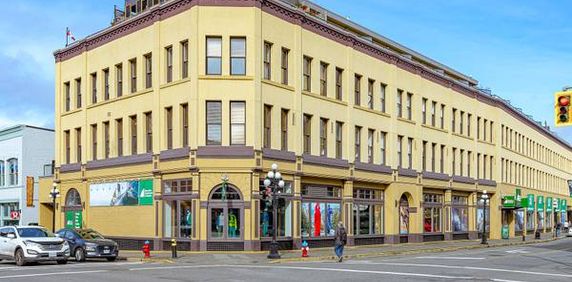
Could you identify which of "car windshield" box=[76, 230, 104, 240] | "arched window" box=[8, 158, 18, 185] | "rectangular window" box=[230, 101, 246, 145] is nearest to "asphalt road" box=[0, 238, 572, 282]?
"car windshield" box=[76, 230, 104, 240]

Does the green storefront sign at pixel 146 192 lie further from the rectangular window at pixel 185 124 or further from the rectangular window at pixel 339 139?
the rectangular window at pixel 339 139

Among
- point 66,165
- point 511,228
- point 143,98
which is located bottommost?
point 511,228

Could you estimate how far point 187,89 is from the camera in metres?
35.6

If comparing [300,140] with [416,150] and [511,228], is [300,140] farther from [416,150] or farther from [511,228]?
[511,228]

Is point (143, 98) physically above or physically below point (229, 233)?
above

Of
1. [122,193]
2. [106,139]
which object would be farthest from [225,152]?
[106,139]

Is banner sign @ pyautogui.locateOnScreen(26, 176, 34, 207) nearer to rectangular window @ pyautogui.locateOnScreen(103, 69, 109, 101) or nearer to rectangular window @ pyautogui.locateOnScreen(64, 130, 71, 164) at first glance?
rectangular window @ pyautogui.locateOnScreen(64, 130, 71, 164)

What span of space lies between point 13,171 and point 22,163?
6.44 ft

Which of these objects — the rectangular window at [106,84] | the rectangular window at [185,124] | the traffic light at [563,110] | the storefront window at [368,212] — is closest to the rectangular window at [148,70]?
the rectangular window at [185,124]

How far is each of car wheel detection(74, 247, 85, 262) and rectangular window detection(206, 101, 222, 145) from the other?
8.34 meters

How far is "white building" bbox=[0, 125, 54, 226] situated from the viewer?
56562mm

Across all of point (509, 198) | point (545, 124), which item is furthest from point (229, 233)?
point (545, 124)

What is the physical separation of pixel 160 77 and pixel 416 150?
2133 centimetres

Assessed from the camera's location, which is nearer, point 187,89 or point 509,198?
point 187,89
